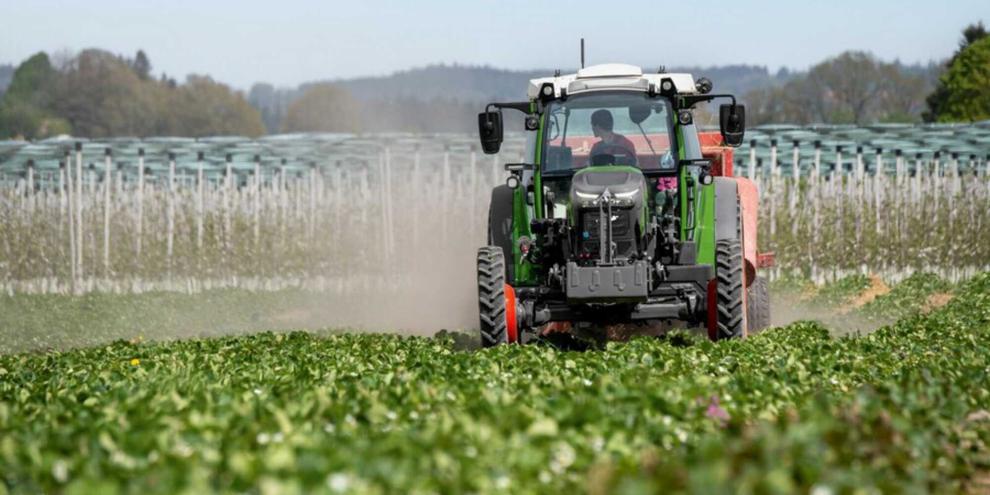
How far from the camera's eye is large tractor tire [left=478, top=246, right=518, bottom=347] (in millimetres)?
14070

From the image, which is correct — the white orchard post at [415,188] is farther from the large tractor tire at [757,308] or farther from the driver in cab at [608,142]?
the driver in cab at [608,142]

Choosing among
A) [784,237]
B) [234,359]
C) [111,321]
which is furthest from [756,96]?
[234,359]

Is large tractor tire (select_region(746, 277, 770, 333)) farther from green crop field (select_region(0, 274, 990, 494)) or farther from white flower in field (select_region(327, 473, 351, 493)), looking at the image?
white flower in field (select_region(327, 473, 351, 493))

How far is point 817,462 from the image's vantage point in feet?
19.2

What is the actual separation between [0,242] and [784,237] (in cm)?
1722

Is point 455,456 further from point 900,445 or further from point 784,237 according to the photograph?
point 784,237

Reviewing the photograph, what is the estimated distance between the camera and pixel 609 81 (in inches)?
607

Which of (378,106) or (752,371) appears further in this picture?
(378,106)

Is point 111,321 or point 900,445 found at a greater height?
point 900,445

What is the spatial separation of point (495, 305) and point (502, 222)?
4.83ft

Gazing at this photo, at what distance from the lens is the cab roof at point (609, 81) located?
15147 mm

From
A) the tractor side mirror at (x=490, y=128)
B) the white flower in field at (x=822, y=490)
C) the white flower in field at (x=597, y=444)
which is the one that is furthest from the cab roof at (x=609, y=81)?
the white flower in field at (x=822, y=490)

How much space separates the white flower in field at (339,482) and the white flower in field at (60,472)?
1359 millimetres

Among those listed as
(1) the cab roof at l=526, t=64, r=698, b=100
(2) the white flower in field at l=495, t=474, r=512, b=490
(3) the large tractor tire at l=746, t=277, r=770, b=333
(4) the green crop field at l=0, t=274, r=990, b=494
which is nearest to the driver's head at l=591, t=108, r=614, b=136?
(1) the cab roof at l=526, t=64, r=698, b=100
